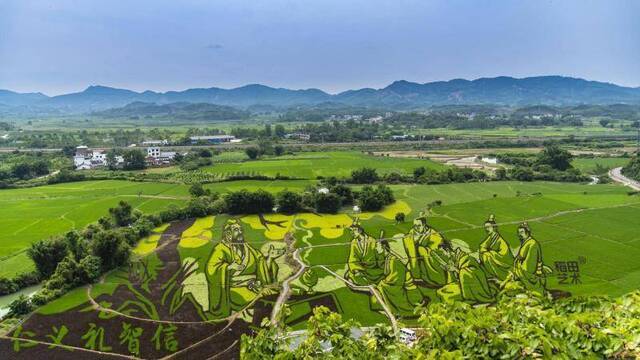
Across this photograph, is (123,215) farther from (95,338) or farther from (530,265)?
(530,265)

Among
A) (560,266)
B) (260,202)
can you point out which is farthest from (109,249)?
(560,266)

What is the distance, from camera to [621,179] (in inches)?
2402

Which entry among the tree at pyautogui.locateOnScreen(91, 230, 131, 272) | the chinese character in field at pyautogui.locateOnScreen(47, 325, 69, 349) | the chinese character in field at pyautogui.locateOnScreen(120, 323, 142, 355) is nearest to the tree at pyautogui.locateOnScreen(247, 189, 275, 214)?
the tree at pyautogui.locateOnScreen(91, 230, 131, 272)

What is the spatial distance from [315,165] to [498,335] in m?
66.0

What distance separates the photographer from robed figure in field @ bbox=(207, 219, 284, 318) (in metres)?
26.6

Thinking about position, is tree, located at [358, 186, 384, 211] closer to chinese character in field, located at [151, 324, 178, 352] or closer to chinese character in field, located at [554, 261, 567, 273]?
chinese character in field, located at [554, 261, 567, 273]

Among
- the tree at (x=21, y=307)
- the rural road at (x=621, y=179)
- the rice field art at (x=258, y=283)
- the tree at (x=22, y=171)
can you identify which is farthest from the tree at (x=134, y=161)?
the rural road at (x=621, y=179)

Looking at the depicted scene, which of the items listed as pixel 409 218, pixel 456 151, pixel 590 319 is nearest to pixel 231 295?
pixel 409 218

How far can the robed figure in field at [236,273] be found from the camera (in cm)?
2659

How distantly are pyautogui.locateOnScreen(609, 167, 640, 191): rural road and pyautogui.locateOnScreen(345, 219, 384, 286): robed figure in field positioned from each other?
40.0m

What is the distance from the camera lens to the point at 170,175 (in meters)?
63.8

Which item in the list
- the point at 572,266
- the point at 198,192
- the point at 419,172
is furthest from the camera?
the point at 419,172

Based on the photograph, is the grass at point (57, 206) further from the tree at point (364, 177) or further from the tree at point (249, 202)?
the tree at point (364, 177)

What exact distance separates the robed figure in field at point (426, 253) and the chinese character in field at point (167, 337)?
50.0 feet
